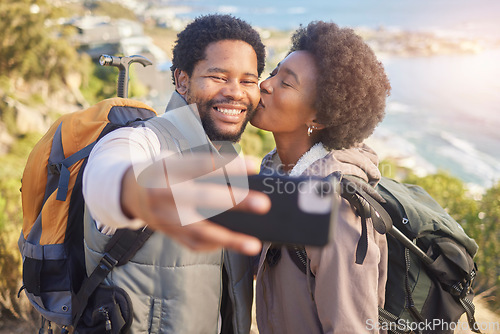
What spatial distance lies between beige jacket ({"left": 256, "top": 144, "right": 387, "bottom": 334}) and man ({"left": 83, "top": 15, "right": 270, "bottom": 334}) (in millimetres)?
155

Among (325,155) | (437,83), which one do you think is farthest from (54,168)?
(437,83)

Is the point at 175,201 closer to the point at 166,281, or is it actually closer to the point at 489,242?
the point at 166,281

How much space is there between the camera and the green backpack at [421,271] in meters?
1.75

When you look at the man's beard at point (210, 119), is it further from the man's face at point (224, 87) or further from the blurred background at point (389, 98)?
the blurred background at point (389, 98)

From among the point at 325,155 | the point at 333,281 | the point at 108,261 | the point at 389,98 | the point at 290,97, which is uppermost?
the point at 290,97

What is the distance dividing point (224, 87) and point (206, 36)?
35 centimetres

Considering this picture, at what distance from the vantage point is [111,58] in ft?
7.44

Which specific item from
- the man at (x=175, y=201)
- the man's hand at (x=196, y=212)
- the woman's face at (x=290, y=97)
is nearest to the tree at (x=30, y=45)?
the man at (x=175, y=201)

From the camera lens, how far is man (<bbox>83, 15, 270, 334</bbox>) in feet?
2.50

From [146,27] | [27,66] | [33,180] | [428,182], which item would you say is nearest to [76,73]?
[27,66]

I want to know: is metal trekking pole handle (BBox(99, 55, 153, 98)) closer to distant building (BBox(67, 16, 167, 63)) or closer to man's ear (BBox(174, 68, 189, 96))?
man's ear (BBox(174, 68, 189, 96))

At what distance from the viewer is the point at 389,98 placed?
8.34ft

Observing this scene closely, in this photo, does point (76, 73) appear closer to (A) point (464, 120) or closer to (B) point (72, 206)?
(B) point (72, 206)

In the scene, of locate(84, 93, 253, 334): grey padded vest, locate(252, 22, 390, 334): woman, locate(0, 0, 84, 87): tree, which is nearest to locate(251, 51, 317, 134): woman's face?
locate(252, 22, 390, 334): woman
